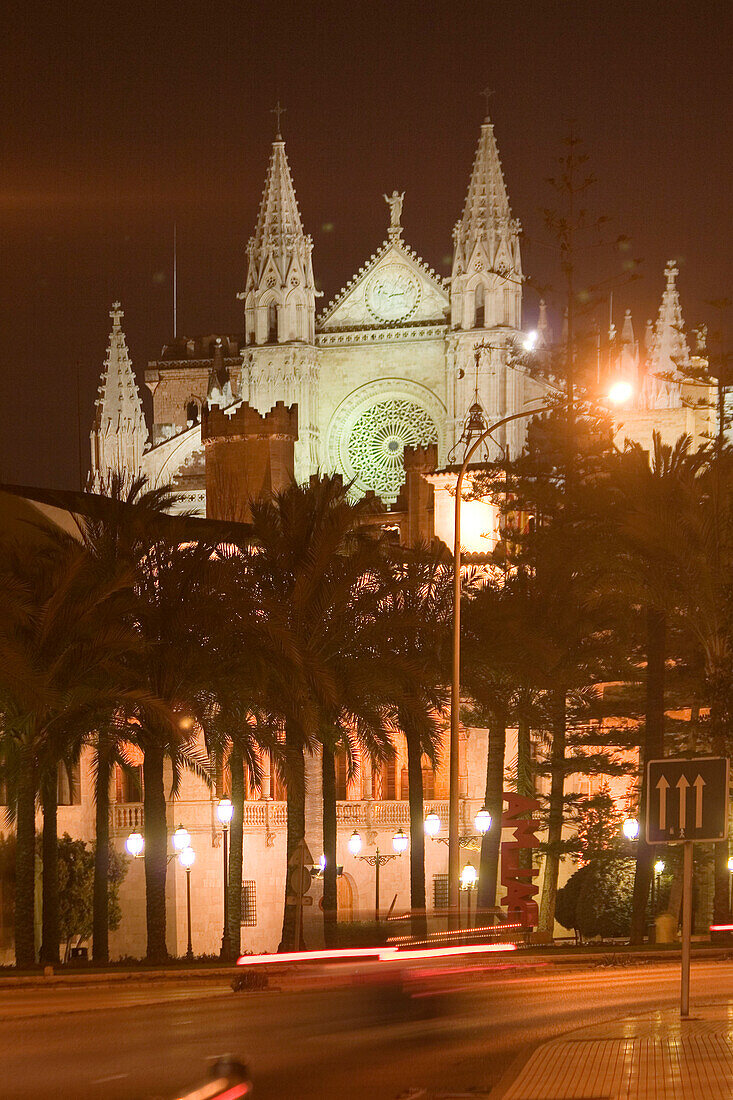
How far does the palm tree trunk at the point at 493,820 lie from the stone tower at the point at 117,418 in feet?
184

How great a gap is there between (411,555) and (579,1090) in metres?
22.1

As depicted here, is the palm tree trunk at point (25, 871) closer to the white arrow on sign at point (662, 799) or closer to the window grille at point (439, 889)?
the white arrow on sign at point (662, 799)

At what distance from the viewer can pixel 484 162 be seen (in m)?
81.3

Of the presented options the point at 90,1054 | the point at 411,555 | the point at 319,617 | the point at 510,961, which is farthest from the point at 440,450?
the point at 90,1054

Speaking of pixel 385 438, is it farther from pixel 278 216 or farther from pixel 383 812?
pixel 383 812

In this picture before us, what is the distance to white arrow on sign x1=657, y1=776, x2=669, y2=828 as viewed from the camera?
13.8m

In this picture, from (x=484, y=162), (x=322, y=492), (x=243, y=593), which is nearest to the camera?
(x=243, y=593)

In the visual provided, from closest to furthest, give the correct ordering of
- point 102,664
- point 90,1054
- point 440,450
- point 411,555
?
point 90,1054 → point 102,664 → point 411,555 → point 440,450

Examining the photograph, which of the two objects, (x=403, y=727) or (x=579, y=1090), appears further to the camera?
(x=403, y=727)

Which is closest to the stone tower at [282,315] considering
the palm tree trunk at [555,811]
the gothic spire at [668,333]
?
the gothic spire at [668,333]

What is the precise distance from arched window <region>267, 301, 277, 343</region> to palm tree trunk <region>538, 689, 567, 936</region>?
49.3 metres

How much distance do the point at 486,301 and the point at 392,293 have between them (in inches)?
209

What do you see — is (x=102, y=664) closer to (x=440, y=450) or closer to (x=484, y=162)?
(x=440, y=450)

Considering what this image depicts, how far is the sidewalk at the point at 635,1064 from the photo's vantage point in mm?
11508
